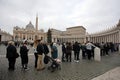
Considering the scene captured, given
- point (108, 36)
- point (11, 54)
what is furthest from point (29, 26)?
point (11, 54)

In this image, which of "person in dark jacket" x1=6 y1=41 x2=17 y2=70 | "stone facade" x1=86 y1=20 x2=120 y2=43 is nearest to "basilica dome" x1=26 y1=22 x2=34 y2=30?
"stone facade" x1=86 y1=20 x2=120 y2=43

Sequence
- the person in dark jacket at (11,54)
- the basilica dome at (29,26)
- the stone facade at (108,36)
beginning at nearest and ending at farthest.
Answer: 1. the person in dark jacket at (11,54)
2. the stone facade at (108,36)
3. the basilica dome at (29,26)

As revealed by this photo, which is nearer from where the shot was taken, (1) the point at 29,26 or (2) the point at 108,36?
(2) the point at 108,36

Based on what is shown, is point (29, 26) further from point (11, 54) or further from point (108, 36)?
point (11, 54)

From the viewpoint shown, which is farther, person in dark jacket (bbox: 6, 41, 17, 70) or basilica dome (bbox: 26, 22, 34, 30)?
basilica dome (bbox: 26, 22, 34, 30)

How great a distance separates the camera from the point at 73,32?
140500 millimetres

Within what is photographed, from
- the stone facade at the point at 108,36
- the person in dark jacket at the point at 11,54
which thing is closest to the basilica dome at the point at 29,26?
the stone facade at the point at 108,36

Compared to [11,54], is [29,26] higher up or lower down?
higher up

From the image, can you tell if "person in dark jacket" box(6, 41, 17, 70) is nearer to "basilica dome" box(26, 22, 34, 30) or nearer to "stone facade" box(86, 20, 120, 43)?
"stone facade" box(86, 20, 120, 43)

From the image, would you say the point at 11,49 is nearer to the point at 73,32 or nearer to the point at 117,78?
the point at 117,78

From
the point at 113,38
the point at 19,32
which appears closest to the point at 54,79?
the point at 113,38

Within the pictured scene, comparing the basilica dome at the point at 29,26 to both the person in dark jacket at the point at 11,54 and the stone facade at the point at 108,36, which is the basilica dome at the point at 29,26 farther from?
the person in dark jacket at the point at 11,54

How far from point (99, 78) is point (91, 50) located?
28.1 feet

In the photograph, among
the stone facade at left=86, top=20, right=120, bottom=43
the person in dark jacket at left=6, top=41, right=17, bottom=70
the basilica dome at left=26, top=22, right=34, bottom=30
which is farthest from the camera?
the basilica dome at left=26, top=22, right=34, bottom=30
